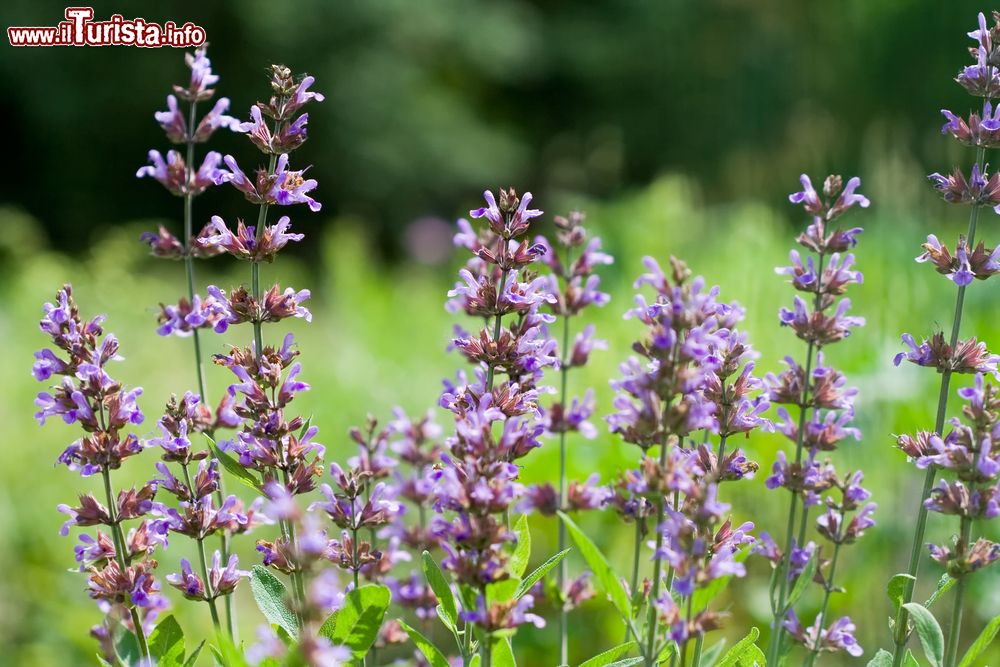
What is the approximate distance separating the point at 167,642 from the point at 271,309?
18.2 inches

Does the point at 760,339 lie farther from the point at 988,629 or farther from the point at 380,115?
the point at 380,115

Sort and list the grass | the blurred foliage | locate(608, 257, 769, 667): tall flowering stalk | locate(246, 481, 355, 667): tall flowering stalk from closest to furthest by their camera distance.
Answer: locate(246, 481, 355, 667): tall flowering stalk → locate(608, 257, 769, 667): tall flowering stalk → the grass → the blurred foliage

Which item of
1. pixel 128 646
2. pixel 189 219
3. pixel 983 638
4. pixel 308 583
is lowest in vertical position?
pixel 128 646

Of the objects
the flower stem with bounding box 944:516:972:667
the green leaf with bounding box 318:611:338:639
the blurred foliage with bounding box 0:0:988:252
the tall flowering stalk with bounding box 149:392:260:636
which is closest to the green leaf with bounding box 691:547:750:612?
the flower stem with bounding box 944:516:972:667

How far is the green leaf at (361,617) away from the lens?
1.18m

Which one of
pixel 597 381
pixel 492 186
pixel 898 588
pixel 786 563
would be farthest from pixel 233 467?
pixel 492 186

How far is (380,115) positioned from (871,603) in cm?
1142

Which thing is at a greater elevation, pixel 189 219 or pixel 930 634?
pixel 189 219

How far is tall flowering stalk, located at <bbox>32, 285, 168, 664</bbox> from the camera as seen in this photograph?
1.25m

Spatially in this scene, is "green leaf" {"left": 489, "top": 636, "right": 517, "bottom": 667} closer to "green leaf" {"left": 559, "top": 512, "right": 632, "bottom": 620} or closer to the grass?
"green leaf" {"left": 559, "top": 512, "right": 632, "bottom": 620}

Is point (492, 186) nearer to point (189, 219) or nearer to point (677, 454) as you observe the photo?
point (189, 219)

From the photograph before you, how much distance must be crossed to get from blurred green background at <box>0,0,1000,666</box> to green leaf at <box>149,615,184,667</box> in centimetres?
156

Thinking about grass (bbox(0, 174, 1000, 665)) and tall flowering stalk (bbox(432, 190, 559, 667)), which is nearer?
tall flowering stalk (bbox(432, 190, 559, 667))

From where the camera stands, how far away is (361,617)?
119 cm
